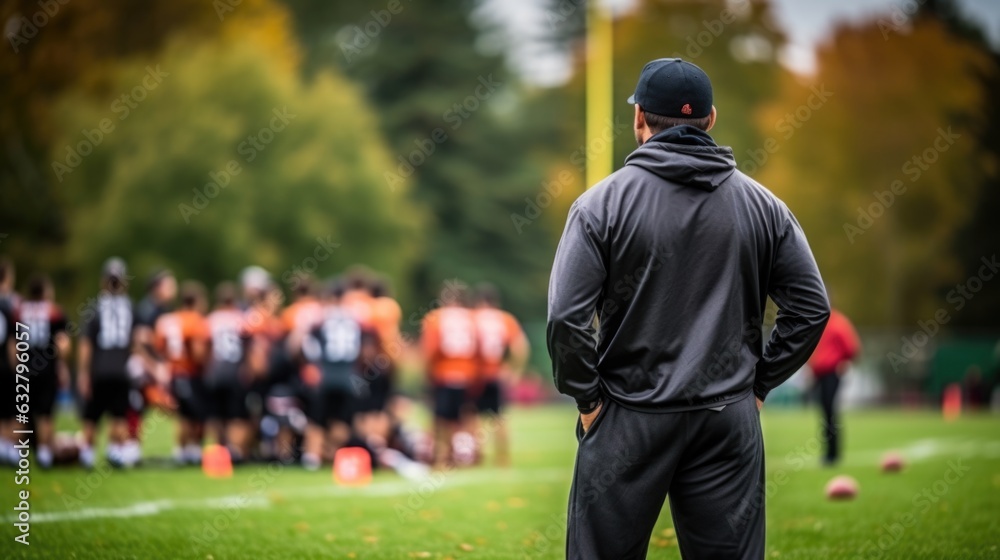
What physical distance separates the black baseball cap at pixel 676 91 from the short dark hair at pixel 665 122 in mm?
13

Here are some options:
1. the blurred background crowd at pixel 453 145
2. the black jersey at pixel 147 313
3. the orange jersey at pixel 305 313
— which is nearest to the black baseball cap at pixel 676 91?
the orange jersey at pixel 305 313

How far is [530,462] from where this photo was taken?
53.9 ft

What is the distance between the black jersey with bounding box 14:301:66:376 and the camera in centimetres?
1374

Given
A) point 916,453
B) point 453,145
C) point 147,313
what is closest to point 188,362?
point 147,313

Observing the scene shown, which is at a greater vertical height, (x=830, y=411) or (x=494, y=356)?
(x=494, y=356)

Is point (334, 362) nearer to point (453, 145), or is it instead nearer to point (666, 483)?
point (666, 483)

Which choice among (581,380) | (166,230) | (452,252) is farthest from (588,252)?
(452,252)

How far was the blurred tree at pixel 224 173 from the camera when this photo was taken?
1193 inches

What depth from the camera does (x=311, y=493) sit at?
38.2ft

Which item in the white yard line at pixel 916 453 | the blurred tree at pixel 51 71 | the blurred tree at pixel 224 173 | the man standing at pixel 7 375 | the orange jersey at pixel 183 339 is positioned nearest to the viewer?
the man standing at pixel 7 375

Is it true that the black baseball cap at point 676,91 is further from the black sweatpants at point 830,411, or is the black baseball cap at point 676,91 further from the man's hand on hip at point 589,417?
the black sweatpants at point 830,411

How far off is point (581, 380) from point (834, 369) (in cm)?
1136

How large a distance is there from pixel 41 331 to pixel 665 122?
11.1m

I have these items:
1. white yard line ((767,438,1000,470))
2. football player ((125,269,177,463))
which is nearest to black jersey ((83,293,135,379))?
football player ((125,269,177,463))
